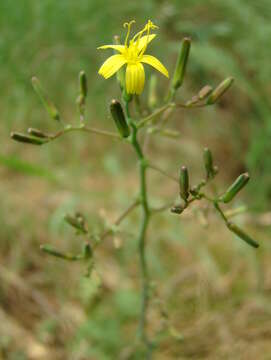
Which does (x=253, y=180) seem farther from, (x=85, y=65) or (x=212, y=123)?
(x=85, y=65)

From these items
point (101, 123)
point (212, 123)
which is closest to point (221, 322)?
point (212, 123)

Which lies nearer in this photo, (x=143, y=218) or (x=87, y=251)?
(x=87, y=251)

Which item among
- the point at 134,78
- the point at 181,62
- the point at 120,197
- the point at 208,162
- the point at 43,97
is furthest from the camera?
the point at 120,197

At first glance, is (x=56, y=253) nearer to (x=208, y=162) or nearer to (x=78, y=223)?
(x=78, y=223)

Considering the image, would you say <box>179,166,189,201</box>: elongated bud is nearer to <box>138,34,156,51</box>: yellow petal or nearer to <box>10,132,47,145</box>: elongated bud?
<box>138,34,156,51</box>: yellow petal

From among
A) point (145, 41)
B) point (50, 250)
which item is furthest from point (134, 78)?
point (50, 250)
